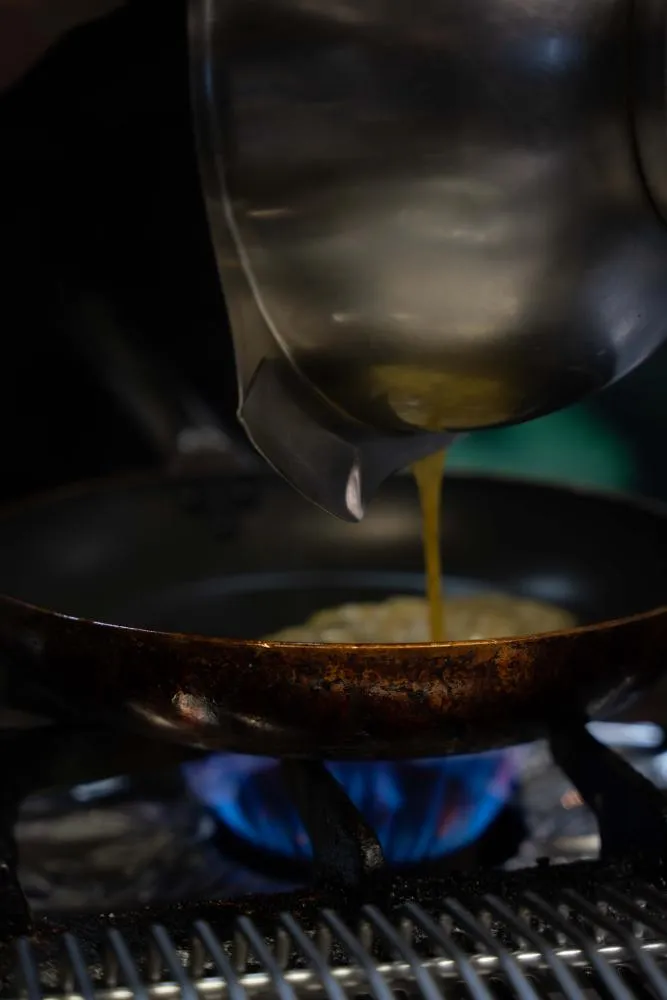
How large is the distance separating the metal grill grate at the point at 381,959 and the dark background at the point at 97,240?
613mm

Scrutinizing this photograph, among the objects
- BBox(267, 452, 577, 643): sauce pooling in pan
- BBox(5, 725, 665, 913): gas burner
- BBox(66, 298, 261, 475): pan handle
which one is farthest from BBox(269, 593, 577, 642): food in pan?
BBox(66, 298, 261, 475): pan handle

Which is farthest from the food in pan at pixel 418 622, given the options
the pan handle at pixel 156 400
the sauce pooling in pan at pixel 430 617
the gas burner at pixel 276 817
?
the pan handle at pixel 156 400

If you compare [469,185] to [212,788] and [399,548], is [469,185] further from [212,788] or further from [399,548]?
[399,548]

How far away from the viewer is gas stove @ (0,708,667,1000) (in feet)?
1.59

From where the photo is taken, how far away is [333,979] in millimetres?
472

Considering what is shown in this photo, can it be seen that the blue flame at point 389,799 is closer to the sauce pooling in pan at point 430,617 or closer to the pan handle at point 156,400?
the sauce pooling in pan at point 430,617

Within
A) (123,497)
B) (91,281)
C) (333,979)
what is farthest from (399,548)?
(333,979)

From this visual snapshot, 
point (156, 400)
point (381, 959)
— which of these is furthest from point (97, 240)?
point (381, 959)

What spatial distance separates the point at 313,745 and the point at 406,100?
303 millimetres

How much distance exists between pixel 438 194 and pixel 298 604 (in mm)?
504

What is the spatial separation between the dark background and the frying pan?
5 cm

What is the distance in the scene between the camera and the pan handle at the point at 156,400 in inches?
40.4

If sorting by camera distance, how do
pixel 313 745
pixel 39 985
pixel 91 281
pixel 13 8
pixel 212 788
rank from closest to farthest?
pixel 39 985 < pixel 313 745 < pixel 212 788 < pixel 13 8 < pixel 91 281

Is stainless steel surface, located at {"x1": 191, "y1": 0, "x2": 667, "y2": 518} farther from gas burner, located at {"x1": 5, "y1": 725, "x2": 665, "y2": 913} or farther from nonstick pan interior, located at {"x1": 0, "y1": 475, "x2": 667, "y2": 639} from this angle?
nonstick pan interior, located at {"x1": 0, "y1": 475, "x2": 667, "y2": 639}
